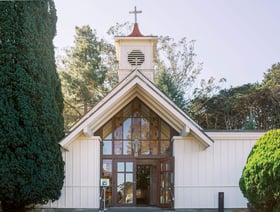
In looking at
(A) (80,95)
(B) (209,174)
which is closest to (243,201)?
(B) (209,174)

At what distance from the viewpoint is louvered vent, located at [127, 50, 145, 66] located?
1786cm

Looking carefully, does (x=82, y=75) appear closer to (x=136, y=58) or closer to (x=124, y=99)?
(x=136, y=58)

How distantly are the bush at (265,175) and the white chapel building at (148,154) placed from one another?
221 cm

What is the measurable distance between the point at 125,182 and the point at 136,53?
17.4 ft

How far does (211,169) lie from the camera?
1598cm

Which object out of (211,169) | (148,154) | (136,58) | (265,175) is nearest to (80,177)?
(148,154)

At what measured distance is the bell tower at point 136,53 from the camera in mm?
17812

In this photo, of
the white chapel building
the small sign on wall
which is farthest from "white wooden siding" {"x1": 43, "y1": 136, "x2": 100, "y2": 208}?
the small sign on wall

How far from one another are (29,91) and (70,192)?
440 centimetres

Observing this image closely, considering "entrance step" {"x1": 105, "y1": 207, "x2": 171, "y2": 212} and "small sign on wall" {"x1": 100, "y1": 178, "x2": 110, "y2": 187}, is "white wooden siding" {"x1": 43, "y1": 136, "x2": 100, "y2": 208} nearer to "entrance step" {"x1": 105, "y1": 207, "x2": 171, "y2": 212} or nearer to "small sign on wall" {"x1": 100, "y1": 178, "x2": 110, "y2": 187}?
"small sign on wall" {"x1": 100, "y1": 178, "x2": 110, "y2": 187}

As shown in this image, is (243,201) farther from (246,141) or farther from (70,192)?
Answer: (70,192)

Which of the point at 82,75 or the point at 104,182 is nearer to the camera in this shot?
the point at 104,182

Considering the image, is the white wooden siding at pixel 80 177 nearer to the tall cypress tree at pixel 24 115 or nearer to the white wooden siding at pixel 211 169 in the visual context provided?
the tall cypress tree at pixel 24 115

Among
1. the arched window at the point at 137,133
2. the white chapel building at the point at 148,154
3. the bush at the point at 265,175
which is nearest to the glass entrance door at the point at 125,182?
the white chapel building at the point at 148,154
